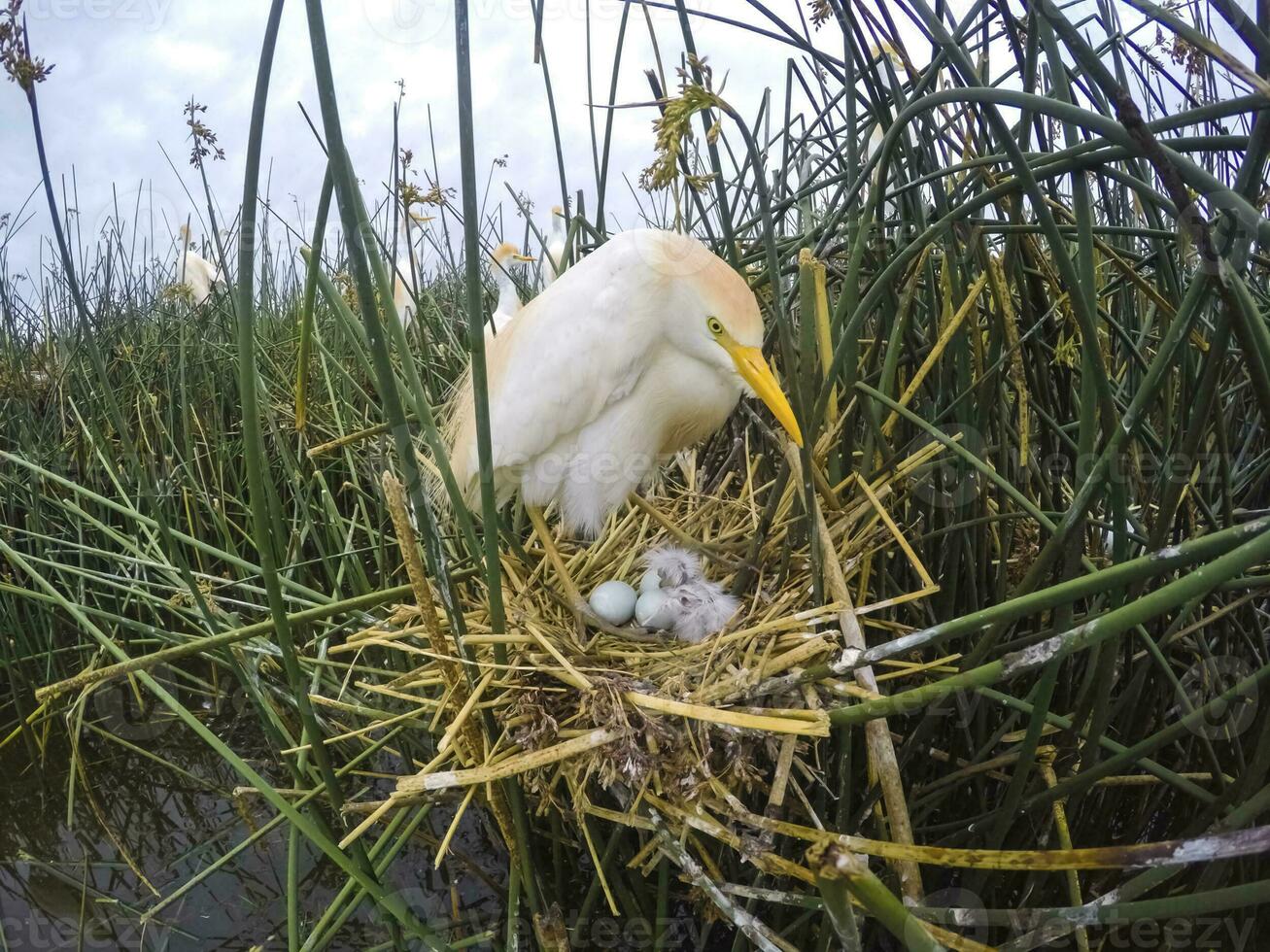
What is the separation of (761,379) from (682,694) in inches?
17.2

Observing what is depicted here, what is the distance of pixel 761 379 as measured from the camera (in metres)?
1.01

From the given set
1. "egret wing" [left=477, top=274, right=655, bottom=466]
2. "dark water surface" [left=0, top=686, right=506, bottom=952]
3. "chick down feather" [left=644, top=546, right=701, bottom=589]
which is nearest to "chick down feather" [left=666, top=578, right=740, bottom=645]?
"chick down feather" [left=644, top=546, right=701, bottom=589]

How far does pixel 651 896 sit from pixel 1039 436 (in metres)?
0.82

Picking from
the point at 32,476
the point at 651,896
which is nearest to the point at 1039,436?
the point at 651,896

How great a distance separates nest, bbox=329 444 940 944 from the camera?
26.4 inches

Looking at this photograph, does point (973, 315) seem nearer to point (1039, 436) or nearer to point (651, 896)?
point (1039, 436)

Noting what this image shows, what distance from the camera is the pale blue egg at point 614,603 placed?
115 cm

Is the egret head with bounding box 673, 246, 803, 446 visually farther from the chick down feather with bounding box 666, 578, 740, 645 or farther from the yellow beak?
the chick down feather with bounding box 666, 578, 740, 645

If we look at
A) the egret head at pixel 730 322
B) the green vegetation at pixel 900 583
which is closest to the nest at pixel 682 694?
the green vegetation at pixel 900 583

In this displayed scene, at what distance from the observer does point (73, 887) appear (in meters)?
1.45

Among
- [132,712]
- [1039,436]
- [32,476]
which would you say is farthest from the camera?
[132,712]

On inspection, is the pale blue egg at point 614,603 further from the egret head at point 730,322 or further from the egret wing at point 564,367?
the egret head at point 730,322

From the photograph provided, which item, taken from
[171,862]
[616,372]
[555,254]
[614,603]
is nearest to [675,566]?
[614,603]

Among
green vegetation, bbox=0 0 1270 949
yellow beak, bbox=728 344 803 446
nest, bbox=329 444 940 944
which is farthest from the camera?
yellow beak, bbox=728 344 803 446
